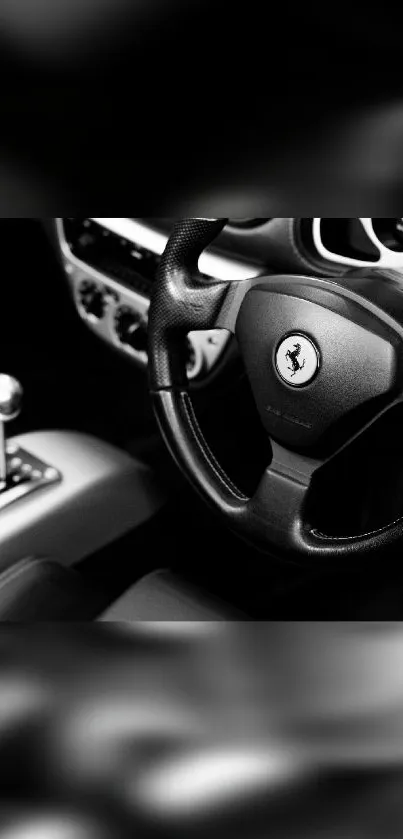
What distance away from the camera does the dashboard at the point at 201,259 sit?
94cm

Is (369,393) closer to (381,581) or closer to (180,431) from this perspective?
(180,431)

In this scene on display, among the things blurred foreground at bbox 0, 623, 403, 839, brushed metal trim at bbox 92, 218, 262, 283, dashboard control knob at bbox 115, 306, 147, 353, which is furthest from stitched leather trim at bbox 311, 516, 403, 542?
Result: dashboard control knob at bbox 115, 306, 147, 353

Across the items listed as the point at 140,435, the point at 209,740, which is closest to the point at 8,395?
the point at 140,435

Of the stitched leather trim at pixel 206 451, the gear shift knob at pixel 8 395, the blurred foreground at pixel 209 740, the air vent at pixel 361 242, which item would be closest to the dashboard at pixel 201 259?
the air vent at pixel 361 242

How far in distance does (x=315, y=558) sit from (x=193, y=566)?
20.6 inches

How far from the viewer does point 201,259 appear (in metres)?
1.10

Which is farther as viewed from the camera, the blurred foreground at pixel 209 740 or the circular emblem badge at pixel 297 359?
the circular emblem badge at pixel 297 359

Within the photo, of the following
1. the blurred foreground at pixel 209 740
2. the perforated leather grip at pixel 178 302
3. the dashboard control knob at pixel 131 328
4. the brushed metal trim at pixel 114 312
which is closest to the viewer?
the blurred foreground at pixel 209 740

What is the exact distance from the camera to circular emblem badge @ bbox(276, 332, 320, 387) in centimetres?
77

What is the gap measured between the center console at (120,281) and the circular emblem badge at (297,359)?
406 millimetres

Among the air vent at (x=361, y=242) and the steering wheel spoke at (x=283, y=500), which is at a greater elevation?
the air vent at (x=361, y=242)

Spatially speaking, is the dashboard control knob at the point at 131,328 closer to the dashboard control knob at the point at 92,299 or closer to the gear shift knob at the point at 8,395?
the dashboard control knob at the point at 92,299

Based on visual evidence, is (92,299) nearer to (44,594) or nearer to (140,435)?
(140,435)

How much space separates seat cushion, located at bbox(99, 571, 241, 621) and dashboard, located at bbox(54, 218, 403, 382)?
264 millimetres
